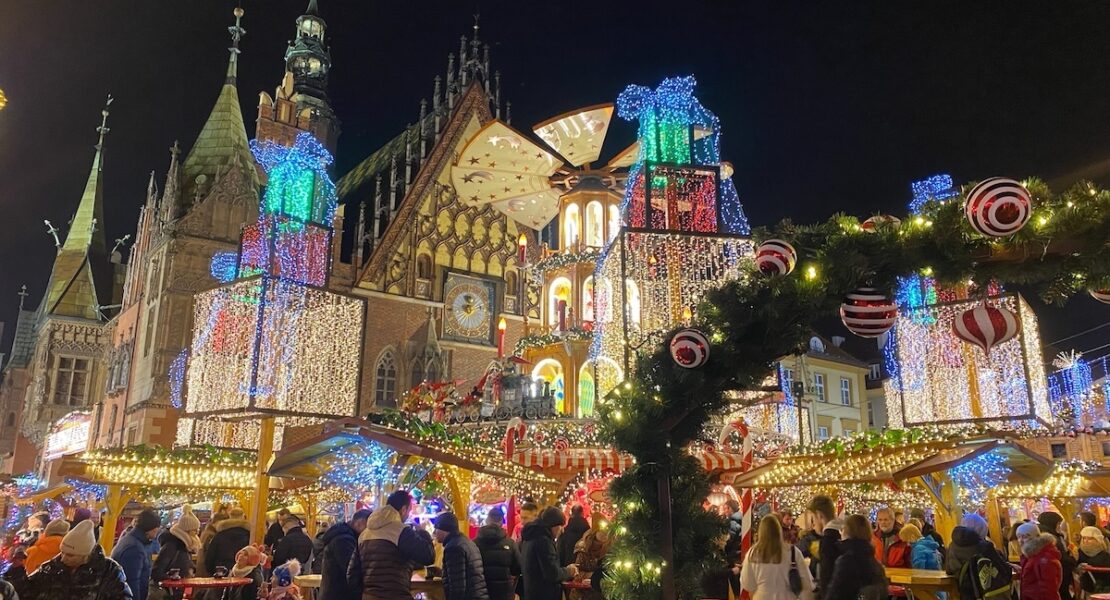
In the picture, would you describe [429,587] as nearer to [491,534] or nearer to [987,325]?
[491,534]

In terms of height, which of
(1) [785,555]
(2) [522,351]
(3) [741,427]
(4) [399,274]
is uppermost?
(4) [399,274]

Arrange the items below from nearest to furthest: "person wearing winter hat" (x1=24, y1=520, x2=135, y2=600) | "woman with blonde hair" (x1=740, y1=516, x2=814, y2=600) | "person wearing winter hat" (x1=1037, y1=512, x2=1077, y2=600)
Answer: "person wearing winter hat" (x1=24, y1=520, x2=135, y2=600)
"woman with blonde hair" (x1=740, y1=516, x2=814, y2=600)
"person wearing winter hat" (x1=1037, y1=512, x2=1077, y2=600)

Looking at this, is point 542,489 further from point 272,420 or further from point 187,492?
point 187,492

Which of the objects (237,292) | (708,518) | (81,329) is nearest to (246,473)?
(237,292)

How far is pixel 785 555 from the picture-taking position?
533 centimetres

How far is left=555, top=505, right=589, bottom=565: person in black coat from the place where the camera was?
8.66m

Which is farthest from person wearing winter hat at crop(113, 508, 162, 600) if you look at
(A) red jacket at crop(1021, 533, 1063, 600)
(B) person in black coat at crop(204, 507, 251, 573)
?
(A) red jacket at crop(1021, 533, 1063, 600)

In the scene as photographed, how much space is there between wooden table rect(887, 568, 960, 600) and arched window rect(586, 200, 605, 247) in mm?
15272

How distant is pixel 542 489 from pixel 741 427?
14.0 ft

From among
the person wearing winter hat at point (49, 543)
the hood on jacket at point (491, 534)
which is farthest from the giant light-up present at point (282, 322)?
the hood on jacket at point (491, 534)

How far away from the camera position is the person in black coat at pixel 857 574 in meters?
5.48

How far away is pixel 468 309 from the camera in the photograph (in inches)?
1094

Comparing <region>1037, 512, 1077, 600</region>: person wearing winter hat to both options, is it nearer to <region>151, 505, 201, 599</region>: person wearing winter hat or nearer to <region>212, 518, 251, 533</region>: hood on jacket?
<region>212, 518, 251, 533</region>: hood on jacket

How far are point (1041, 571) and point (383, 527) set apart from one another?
18.3 feet
